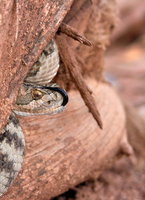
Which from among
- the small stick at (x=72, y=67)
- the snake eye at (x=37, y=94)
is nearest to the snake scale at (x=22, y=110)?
the snake eye at (x=37, y=94)

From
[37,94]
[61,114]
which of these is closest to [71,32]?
[37,94]

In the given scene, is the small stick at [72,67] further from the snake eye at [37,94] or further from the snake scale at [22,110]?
the snake eye at [37,94]

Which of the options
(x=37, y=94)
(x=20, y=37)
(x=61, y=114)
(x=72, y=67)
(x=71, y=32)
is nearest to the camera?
(x=20, y=37)

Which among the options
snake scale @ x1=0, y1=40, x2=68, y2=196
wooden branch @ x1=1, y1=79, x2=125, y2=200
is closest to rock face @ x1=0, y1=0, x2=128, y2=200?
wooden branch @ x1=1, y1=79, x2=125, y2=200

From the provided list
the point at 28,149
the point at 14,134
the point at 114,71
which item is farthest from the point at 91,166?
the point at 114,71

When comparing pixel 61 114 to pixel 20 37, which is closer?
pixel 20 37

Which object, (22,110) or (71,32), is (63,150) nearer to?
(22,110)

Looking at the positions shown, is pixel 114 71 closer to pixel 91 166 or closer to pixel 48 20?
pixel 91 166
